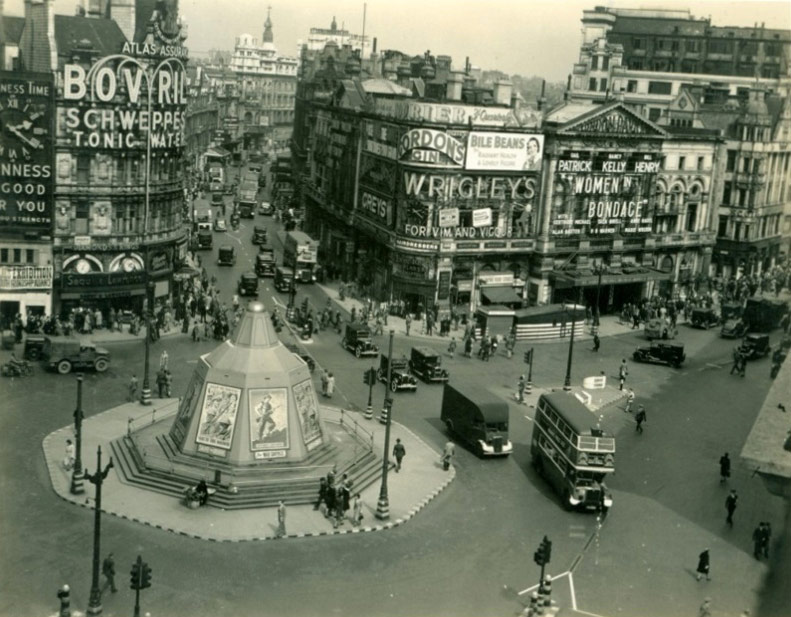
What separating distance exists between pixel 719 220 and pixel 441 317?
38782 mm

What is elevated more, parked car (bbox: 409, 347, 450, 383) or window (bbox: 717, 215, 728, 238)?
window (bbox: 717, 215, 728, 238)

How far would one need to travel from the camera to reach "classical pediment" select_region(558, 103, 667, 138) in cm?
7531

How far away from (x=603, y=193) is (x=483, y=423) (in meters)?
39.8

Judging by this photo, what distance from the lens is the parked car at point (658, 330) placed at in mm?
69594

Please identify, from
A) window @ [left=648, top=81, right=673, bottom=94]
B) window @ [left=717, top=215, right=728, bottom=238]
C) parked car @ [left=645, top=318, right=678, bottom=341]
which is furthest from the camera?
window @ [left=648, top=81, right=673, bottom=94]

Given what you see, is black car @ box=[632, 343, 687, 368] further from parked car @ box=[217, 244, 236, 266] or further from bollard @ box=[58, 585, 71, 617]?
bollard @ box=[58, 585, 71, 617]

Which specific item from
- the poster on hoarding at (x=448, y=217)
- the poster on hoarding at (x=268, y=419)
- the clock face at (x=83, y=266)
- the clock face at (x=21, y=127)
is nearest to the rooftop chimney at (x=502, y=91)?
the poster on hoarding at (x=448, y=217)

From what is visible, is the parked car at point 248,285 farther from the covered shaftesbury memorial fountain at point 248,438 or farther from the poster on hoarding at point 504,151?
the covered shaftesbury memorial fountain at point 248,438

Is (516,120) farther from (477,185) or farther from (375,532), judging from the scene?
(375,532)

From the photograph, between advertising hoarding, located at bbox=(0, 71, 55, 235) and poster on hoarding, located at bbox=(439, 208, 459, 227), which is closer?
advertising hoarding, located at bbox=(0, 71, 55, 235)

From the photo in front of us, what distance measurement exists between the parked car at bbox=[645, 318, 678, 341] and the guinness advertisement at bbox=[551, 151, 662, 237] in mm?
10814

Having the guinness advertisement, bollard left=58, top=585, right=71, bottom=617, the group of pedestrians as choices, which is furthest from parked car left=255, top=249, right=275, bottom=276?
bollard left=58, top=585, right=71, bottom=617

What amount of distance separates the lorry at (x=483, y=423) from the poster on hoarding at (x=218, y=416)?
10994 mm

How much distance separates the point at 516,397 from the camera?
53.7m
